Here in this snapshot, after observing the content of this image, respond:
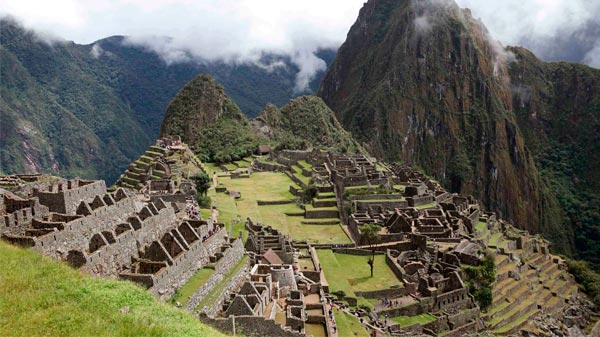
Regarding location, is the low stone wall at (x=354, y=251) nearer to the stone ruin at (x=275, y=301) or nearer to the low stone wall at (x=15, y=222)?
the stone ruin at (x=275, y=301)

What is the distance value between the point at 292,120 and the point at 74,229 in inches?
4261

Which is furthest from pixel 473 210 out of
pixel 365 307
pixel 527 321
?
pixel 365 307

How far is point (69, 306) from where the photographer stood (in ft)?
47.3

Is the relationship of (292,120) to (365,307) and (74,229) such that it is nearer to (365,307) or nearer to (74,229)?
(365,307)

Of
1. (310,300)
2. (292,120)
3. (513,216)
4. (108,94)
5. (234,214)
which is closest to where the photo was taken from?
(310,300)

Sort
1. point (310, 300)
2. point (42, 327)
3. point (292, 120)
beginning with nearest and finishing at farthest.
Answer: point (42, 327) → point (310, 300) → point (292, 120)

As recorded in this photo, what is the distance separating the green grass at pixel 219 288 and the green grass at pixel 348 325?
5521 millimetres

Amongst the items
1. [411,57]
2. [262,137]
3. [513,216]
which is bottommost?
[513,216]

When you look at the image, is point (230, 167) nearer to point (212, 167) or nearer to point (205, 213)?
point (212, 167)

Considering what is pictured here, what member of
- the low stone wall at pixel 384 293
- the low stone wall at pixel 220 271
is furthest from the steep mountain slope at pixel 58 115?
the low stone wall at pixel 384 293

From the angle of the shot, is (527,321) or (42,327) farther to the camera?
(527,321)

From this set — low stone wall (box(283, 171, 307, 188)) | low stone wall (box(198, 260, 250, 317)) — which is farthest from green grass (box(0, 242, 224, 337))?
low stone wall (box(283, 171, 307, 188))

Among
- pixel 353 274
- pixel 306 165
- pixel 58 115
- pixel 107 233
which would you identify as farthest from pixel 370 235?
pixel 58 115

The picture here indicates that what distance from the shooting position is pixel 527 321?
140ft
